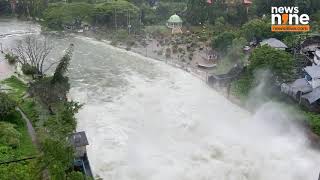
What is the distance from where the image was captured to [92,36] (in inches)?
1923

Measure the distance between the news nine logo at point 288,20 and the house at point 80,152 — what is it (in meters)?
25.6

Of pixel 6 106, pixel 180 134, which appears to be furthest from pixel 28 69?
pixel 180 134

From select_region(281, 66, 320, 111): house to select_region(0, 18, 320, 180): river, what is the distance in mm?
1730

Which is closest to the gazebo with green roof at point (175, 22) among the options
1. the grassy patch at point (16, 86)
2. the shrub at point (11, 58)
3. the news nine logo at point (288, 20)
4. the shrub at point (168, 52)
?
the shrub at point (168, 52)

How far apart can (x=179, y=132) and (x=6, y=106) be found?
954cm

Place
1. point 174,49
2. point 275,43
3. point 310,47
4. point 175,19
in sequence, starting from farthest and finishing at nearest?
point 175,19 → point 174,49 → point 275,43 → point 310,47

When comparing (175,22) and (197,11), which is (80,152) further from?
(197,11)

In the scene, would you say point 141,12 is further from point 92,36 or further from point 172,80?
point 172,80

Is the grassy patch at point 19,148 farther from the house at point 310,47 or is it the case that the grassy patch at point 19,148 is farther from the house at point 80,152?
the house at point 310,47

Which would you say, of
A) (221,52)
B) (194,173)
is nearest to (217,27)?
(221,52)

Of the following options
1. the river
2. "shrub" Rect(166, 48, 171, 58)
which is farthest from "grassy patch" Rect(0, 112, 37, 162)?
"shrub" Rect(166, 48, 171, 58)

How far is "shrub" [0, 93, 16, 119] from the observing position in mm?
23406

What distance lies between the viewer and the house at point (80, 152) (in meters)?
19.0

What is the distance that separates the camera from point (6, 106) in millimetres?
23562
